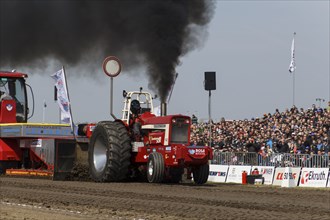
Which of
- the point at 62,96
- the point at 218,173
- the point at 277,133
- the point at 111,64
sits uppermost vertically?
the point at 111,64

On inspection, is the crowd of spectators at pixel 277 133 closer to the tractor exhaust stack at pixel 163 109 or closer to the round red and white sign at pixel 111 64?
the tractor exhaust stack at pixel 163 109

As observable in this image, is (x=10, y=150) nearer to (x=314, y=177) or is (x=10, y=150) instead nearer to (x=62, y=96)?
(x=62, y=96)

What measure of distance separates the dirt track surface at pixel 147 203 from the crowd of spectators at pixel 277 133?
9.08m

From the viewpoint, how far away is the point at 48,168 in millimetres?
19812

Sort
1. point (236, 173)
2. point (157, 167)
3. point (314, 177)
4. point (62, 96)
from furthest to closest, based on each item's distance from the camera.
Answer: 1. point (62, 96)
2. point (236, 173)
3. point (314, 177)
4. point (157, 167)

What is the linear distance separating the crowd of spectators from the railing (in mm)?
461

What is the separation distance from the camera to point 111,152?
681 inches

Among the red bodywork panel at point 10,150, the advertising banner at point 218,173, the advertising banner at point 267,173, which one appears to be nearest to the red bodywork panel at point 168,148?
the red bodywork panel at point 10,150

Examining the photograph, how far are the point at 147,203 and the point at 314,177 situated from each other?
32.3 feet

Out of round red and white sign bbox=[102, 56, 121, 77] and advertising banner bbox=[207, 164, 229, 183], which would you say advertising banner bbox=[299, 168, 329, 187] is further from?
round red and white sign bbox=[102, 56, 121, 77]

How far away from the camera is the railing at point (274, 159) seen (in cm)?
2184

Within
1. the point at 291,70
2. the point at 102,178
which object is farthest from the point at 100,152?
the point at 291,70

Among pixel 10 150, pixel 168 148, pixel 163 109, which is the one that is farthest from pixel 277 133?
pixel 168 148

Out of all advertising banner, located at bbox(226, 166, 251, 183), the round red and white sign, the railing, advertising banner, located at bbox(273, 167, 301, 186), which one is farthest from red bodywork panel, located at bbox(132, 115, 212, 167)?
advertising banner, located at bbox(226, 166, 251, 183)
